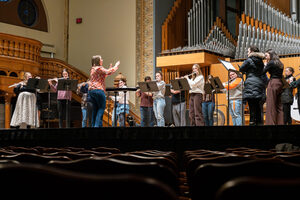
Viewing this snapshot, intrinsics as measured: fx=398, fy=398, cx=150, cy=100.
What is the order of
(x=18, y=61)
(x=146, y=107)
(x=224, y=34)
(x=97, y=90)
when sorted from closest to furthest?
(x=97, y=90), (x=146, y=107), (x=18, y=61), (x=224, y=34)

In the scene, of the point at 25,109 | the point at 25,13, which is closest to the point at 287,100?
the point at 25,109

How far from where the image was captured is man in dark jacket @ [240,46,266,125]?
19.0 feet

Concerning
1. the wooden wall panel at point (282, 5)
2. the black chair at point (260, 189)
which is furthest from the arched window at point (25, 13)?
the black chair at point (260, 189)

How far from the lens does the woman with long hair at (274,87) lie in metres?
5.87

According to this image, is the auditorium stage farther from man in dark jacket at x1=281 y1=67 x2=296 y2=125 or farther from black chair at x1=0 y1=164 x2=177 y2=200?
black chair at x1=0 y1=164 x2=177 y2=200

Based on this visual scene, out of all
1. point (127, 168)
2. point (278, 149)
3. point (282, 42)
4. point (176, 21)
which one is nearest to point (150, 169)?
point (127, 168)

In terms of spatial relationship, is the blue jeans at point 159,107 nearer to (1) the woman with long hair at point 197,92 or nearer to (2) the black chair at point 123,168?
(1) the woman with long hair at point 197,92

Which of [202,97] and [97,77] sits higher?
[97,77]

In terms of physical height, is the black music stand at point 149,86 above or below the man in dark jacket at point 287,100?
above

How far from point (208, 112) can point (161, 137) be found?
2.89 m

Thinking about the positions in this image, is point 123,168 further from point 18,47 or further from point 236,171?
point 18,47

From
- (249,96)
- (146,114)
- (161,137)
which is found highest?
(249,96)

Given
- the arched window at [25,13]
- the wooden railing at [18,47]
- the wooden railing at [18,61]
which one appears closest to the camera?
the wooden railing at [18,61]

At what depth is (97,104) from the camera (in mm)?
6527
